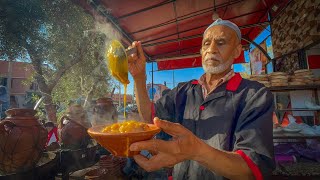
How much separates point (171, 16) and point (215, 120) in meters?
4.35

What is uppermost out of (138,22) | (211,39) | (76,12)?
(76,12)

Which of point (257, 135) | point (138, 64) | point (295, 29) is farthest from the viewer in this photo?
point (295, 29)

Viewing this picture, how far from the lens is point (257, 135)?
1543 millimetres

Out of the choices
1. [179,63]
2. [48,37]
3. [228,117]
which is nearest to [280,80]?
[228,117]

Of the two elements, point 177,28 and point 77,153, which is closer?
point 77,153

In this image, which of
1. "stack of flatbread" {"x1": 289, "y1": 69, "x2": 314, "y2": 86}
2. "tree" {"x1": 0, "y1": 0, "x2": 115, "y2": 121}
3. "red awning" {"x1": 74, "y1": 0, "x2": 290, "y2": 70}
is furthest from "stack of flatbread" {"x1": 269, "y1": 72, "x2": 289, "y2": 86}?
"tree" {"x1": 0, "y1": 0, "x2": 115, "y2": 121}

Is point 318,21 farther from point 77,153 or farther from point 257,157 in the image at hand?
point 77,153

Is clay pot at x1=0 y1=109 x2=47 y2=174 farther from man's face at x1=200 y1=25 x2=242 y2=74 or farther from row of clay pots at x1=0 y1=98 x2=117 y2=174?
man's face at x1=200 y1=25 x2=242 y2=74

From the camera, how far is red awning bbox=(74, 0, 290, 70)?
14.6 feet

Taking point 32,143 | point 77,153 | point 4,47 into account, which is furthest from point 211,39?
point 4,47

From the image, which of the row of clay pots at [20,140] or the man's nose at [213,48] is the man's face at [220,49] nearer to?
the man's nose at [213,48]

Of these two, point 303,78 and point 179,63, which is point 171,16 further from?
point 303,78

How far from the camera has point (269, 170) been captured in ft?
4.93

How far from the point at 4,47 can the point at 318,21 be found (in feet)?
36.3
